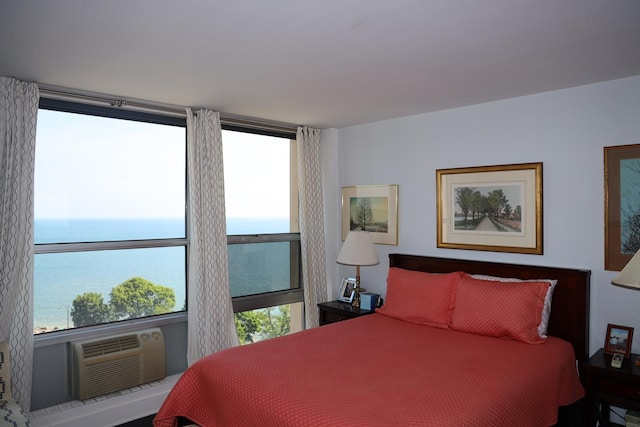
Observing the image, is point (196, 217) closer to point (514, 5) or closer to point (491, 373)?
point (491, 373)

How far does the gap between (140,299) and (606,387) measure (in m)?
3.40

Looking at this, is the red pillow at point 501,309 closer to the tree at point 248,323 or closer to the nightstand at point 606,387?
the nightstand at point 606,387

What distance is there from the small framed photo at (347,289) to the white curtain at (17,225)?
8.69 feet

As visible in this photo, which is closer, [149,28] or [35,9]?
[35,9]

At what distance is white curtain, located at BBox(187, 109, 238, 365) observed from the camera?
3.89m

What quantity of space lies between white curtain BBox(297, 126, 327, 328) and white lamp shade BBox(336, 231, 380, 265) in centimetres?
55

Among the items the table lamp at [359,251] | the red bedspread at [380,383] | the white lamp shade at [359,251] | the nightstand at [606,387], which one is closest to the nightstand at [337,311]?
the table lamp at [359,251]

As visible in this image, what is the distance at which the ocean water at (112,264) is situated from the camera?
3.40 m

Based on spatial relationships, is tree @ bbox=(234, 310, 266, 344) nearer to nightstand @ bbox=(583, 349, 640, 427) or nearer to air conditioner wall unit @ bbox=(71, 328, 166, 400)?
air conditioner wall unit @ bbox=(71, 328, 166, 400)

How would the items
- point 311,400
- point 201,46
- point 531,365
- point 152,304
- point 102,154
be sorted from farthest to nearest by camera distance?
point 152,304 < point 102,154 < point 531,365 < point 201,46 < point 311,400

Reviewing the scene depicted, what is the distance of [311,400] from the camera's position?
2.16m

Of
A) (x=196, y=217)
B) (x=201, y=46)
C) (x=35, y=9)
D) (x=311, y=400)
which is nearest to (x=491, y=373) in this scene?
(x=311, y=400)

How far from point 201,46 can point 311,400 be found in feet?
6.12

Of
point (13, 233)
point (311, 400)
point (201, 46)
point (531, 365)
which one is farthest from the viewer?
point (13, 233)
